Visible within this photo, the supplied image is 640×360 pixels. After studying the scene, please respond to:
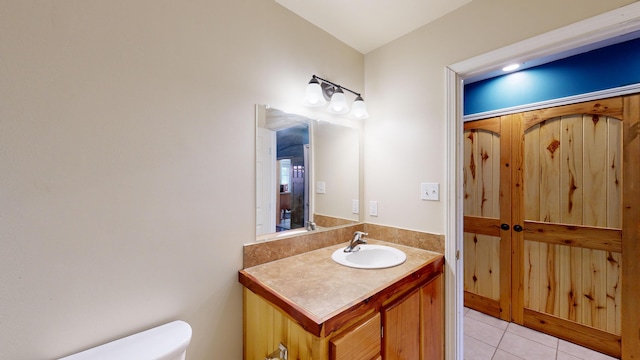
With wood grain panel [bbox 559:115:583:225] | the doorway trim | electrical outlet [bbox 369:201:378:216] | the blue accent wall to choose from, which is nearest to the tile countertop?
the doorway trim

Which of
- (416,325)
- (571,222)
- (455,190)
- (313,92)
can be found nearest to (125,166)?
(313,92)

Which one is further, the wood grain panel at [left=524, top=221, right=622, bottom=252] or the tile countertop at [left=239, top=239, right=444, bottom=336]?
the wood grain panel at [left=524, top=221, right=622, bottom=252]

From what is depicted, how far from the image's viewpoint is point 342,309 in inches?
35.5

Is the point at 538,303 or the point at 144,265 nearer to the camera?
the point at 144,265

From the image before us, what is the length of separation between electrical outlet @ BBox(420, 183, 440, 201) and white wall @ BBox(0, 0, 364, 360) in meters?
1.11

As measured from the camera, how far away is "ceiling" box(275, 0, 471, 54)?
144 centimetres

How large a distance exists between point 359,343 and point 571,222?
2.21m

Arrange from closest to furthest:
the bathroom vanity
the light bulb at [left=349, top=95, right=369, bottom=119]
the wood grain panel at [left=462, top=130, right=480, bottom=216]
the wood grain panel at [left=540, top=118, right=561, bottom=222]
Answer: the bathroom vanity → the light bulb at [left=349, top=95, right=369, bottom=119] → the wood grain panel at [left=540, top=118, right=561, bottom=222] → the wood grain panel at [left=462, top=130, right=480, bottom=216]

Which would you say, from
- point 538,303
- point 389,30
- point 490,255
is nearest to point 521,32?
point 389,30

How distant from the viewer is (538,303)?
216 cm

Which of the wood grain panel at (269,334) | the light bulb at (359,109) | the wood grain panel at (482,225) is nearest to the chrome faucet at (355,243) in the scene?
the wood grain panel at (269,334)

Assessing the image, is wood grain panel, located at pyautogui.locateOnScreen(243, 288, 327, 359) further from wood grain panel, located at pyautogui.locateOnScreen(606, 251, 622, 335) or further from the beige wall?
wood grain panel, located at pyautogui.locateOnScreen(606, 251, 622, 335)

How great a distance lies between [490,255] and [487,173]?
0.83 meters

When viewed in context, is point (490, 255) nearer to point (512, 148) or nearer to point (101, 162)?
point (512, 148)
